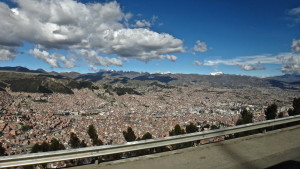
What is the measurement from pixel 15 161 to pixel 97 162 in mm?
2185

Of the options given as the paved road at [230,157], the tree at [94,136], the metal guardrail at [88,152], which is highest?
the metal guardrail at [88,152]

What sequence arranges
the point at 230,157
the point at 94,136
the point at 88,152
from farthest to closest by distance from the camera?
the point at 94,136
the point at 230,157
the point at 88,152

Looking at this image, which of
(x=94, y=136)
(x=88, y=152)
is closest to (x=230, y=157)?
(x=88, y=152)

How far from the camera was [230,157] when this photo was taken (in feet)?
24.0

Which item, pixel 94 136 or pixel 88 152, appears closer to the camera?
pixel 88 152

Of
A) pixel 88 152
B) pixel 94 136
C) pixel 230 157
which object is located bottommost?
pixel 94 136

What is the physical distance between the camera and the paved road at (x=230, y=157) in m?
6.50

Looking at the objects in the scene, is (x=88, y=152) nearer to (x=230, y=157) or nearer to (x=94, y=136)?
(x=230, y=157)

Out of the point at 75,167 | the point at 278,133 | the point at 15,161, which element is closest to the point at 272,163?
the point at 278,133

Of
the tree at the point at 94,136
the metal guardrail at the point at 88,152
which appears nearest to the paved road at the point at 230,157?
the metal guardrail at the point at 88,152

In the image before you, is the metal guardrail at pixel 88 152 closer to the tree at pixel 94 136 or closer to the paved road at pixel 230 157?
the paved road at pixel 230 157

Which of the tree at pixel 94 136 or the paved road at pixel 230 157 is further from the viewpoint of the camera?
the tree at pixel 94 136

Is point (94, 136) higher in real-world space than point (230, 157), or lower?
lower

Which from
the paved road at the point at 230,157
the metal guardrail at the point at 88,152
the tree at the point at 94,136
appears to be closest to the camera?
the metal guardrail at the point at 88,152
